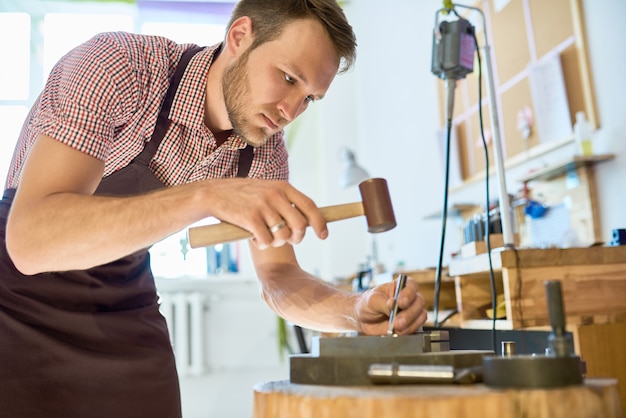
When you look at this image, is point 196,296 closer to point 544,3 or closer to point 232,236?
point 544,3

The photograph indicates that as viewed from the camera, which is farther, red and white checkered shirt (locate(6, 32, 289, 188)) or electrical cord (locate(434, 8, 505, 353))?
electrical cord (locate(434, 8, 505, 353))

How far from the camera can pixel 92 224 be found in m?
0.95

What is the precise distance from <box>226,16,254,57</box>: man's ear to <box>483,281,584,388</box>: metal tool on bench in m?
1.03

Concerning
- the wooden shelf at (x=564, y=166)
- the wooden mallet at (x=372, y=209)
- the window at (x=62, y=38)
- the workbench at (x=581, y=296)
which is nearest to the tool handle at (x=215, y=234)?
the wooden mallet at (x=372, y=209)

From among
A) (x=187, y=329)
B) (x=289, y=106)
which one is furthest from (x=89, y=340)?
(x=187, y=329)

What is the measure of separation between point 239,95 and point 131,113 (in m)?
0.27

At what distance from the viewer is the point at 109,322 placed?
1.34m

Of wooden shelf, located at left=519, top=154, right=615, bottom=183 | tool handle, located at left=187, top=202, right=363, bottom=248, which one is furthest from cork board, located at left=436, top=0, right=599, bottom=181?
tool handle, located at left=187, top=202, right=363, bottom=248

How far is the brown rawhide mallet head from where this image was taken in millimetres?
1042

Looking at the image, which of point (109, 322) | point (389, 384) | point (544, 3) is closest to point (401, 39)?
point (544, 3)

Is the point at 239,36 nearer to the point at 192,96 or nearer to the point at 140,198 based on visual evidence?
the point at 192,96

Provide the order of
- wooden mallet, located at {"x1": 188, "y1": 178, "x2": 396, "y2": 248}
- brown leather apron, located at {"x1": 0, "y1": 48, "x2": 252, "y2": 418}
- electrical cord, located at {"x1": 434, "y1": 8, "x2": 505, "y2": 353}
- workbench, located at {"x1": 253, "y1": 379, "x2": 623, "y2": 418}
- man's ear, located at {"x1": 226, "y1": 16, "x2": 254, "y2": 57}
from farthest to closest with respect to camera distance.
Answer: electrical cord, located at {"x1": 434, "y1": 8, "x2": 505, "y2": 353}
man's ear, located at {"x1": 226, "y1": 16, "x2": 254, "y2": 57}
brown leather apron, located at {"x1": 0, "y1": 48, "x2": 252, "y2": 418}
wooden mallet, located at {"x1": 188, "y1": 178, "x2": 396, "y2": 248}
workbench, located at {"x1": 253, "y1": 379, "x2": 623, "y2": 418}

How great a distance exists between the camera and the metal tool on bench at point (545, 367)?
24.2 inches

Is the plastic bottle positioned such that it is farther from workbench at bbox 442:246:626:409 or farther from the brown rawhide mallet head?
the brown rawhide mallet head
